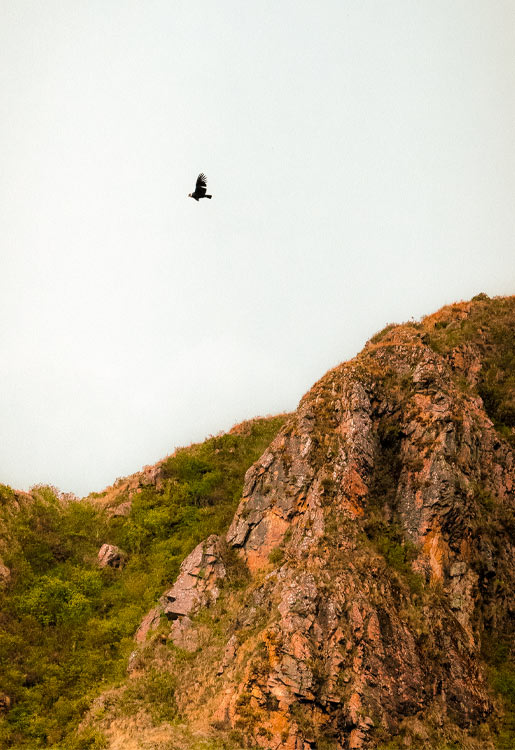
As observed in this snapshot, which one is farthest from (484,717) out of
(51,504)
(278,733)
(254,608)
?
(51,504)

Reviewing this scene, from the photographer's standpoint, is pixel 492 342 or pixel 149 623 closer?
pixel 149 623

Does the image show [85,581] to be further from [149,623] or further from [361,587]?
[361,587]

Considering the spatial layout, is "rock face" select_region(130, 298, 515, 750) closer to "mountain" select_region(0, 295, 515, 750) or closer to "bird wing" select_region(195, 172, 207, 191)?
"mountain" select_region(0, 295, 515, 750)

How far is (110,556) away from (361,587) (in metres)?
15.7

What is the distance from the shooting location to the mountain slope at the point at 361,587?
18078mm

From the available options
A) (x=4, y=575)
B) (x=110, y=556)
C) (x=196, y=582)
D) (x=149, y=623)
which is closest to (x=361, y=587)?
(x=196, y=582)

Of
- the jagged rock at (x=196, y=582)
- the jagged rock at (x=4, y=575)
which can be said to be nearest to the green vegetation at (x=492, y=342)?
the jagged rock at (x=196, y=582)

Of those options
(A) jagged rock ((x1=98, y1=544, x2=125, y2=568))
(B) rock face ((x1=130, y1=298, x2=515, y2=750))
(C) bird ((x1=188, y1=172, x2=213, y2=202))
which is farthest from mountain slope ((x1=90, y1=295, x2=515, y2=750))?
(C) bird ((x1=188, y1=172, x2=213, y2=202))

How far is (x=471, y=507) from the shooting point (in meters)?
24.3

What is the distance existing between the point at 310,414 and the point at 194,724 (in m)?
16.6

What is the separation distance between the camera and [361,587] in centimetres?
2127

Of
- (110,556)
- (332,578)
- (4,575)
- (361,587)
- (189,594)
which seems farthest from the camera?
(110,556)

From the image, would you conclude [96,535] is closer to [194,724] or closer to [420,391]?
[194,724]

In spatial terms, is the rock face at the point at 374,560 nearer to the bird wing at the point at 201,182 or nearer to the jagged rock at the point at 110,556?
the jagged rock at the point at 110,556
